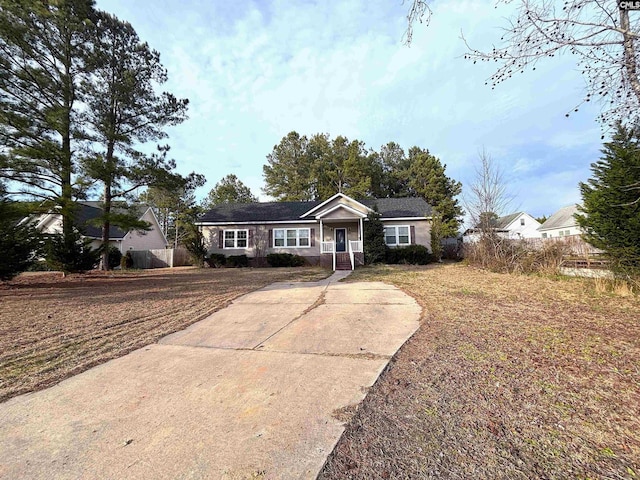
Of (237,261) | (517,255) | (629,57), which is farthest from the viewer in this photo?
(237,261)

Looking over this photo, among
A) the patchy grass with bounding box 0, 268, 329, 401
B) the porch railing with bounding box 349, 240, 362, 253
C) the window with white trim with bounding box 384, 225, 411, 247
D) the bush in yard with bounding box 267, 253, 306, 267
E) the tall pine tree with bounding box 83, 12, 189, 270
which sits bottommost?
the patchy grass with bounding box 0, 268, 329, 401

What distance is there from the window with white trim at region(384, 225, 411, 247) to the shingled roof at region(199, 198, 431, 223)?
81 cm

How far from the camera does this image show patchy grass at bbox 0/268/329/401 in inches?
144

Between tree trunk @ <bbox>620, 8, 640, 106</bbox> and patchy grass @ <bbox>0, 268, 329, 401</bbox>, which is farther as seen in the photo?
tree trunk @ <bbox>620, 8, 640, 106</bbox>

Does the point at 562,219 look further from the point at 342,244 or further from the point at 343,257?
the point at 343,257

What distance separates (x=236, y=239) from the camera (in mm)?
20328

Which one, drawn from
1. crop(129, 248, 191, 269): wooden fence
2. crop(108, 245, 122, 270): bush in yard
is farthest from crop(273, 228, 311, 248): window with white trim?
crop(108, 245, 122, 270): bush in yard

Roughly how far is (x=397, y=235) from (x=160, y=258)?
18290 millimetres

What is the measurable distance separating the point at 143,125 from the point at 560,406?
18.8m

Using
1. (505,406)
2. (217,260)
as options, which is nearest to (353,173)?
(217,260)

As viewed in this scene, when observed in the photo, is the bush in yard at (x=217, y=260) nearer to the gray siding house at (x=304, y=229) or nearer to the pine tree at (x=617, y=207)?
the gray siding house at (x=304, y=229)

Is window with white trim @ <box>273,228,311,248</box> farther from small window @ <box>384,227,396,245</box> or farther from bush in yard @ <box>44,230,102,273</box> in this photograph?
bush in yard @ <box>44,230,102,273</box>

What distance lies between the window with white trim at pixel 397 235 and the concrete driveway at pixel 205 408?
47.9 ft

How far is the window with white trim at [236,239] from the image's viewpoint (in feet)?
66.5
